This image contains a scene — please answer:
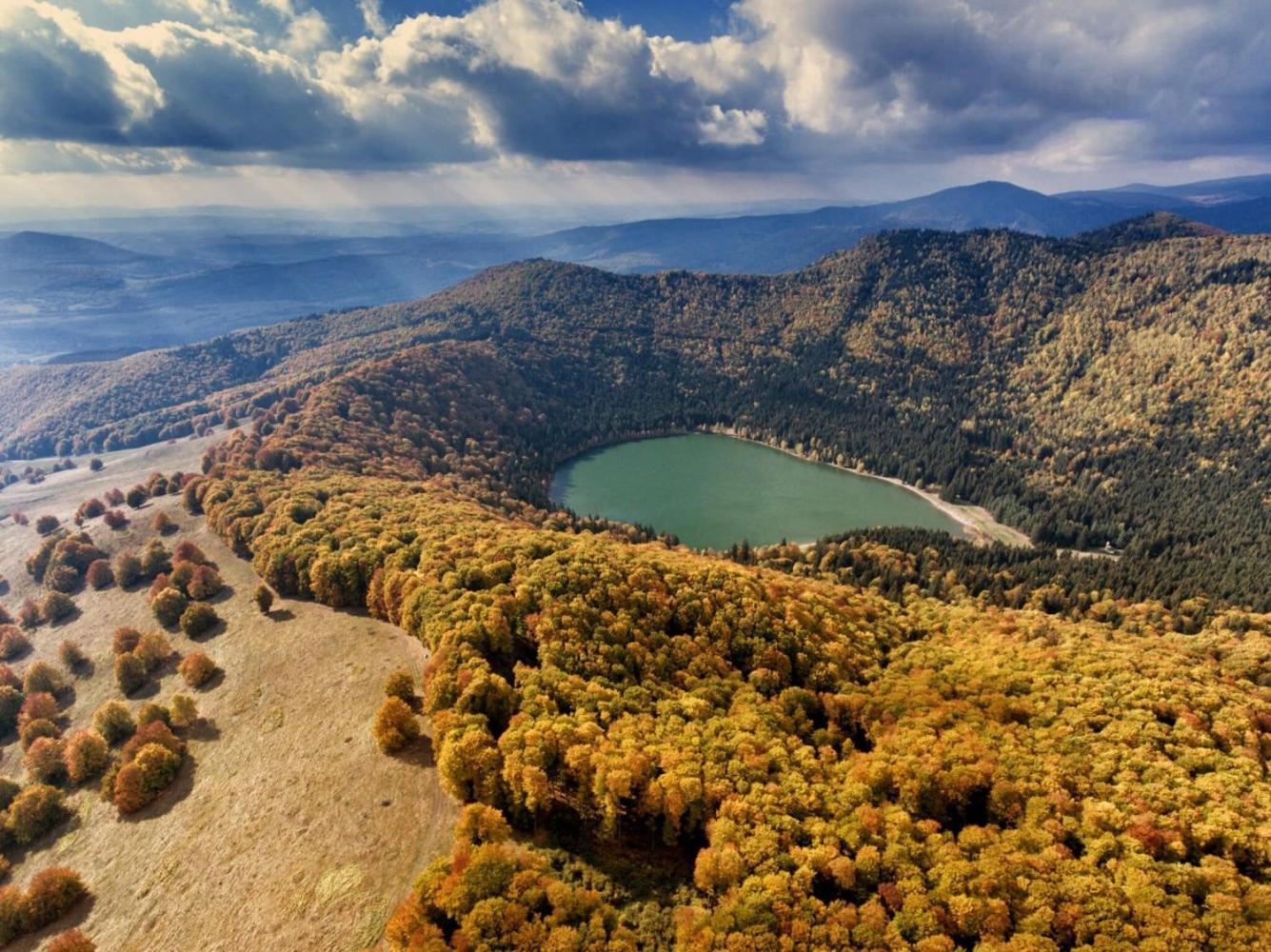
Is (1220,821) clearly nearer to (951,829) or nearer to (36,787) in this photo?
(951,829)

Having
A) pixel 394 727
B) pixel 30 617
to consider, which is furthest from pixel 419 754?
pixel 30 617

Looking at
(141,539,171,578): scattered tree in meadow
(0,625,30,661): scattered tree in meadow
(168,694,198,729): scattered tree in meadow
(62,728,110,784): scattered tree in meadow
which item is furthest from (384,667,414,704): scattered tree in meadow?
(0,625,30,661): scattered tree in meadow

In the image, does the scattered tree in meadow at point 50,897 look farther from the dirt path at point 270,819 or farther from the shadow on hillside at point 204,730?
the shadow on hillside at point 204,730

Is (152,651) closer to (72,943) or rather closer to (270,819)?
(270,819)

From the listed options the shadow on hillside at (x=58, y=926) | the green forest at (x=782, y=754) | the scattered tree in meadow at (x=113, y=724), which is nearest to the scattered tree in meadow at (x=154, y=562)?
the green forest at (x=782, y=754)

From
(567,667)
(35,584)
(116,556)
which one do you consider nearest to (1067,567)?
(567,667)

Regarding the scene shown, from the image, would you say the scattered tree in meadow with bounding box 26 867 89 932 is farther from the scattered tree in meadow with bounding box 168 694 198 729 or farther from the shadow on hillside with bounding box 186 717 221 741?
the scattered tree in meadow with bounding box 168 694 198 729
